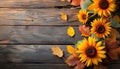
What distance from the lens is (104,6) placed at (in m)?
1.65

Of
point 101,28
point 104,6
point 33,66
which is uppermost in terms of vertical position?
point 104,6

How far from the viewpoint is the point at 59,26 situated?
1.77 meters

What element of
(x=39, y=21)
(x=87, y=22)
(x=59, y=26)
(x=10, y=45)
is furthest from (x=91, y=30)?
(x=10, y=45)

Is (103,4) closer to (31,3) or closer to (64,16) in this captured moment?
(64,16)

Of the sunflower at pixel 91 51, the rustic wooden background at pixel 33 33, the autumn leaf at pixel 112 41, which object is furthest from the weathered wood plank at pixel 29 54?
the autumn leaf at pixel 112 41

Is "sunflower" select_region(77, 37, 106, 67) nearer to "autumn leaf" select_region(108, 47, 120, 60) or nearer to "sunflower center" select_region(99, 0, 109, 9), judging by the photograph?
"autumn leaf" select_region(108, 47, 120, 60)

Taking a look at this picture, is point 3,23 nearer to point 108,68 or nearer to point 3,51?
point 3,51

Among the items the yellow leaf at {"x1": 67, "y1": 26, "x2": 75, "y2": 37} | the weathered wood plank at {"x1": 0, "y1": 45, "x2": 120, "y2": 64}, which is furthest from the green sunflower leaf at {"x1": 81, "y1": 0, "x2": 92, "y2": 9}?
the weathered wood plank at {"x1": 0, "y1": 45, "x2": 120, "y2": 64}

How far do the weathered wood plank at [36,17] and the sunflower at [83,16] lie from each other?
48 mm

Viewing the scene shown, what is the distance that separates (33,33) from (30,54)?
0.12m

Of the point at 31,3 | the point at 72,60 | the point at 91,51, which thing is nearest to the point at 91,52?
the point at 91,51

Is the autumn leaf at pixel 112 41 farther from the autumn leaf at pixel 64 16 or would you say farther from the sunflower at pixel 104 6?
the autumn leaf at pixel 64 16

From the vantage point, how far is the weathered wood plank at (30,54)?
5.62ft

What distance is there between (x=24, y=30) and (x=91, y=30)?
388 millimetres
